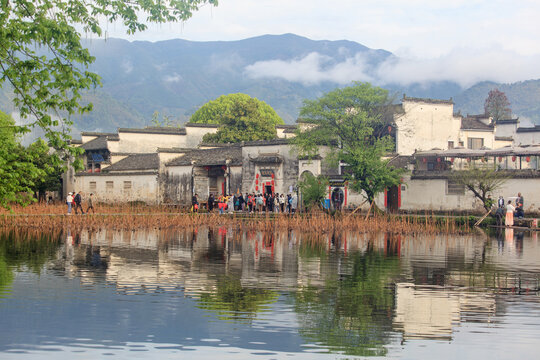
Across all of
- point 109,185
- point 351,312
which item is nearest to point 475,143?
point 109,185

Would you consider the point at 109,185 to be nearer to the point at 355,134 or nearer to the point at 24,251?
the point at 355,134

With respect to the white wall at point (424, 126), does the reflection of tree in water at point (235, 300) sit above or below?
below

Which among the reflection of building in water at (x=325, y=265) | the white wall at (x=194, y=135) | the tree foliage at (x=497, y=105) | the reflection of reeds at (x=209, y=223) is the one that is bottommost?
the reflection of building in water at (x=325, y=265)

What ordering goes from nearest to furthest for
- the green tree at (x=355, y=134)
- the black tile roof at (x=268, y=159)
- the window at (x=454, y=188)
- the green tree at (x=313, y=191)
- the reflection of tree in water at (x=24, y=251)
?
the reflection of tree in water at (x=24, y=251), the green tree at (x=355, y=134), the green tree at (x=313, y=191), the window at (x=454, y=188), the black tile roof at (x=268, y=159)

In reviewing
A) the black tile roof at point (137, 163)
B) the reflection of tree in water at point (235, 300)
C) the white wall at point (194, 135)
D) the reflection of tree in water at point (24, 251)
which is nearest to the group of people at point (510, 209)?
the reflection of tree in water at point (24, 251)

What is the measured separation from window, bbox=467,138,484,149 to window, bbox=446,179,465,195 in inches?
616

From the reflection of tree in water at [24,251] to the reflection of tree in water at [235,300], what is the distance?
4137 millimetres

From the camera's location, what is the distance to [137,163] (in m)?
61.2

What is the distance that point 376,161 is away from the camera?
140ft

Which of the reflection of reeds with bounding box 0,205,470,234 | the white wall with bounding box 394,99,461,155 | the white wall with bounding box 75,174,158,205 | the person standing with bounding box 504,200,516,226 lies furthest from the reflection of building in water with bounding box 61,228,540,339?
the white wall with bounding box 75,174,158,205

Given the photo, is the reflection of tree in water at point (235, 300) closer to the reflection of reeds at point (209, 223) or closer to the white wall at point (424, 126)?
the reflection of reeds at point (209, 223)

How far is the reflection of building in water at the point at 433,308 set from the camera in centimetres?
1115

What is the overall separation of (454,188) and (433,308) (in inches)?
1344

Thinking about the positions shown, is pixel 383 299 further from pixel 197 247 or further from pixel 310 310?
pixel 197 247
